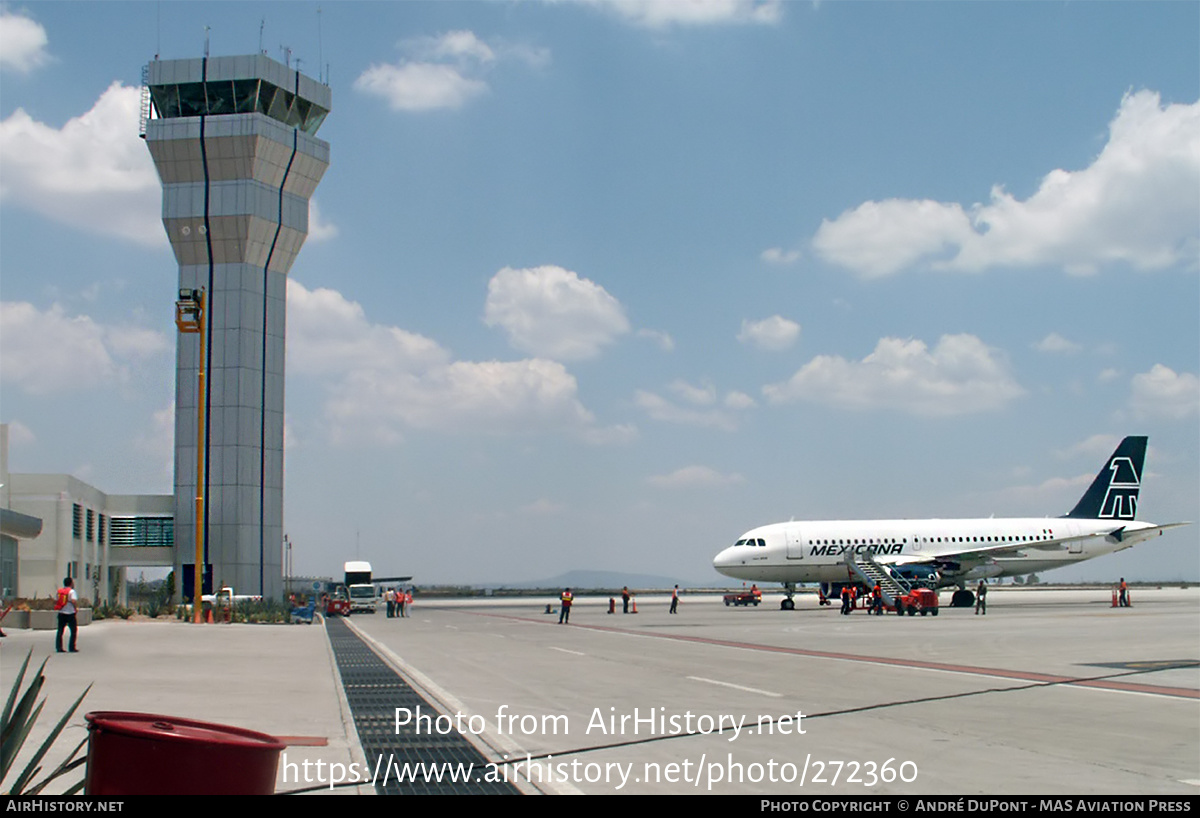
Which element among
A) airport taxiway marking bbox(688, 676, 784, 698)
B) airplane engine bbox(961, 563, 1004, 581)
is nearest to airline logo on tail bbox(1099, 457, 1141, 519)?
airplane engine bbox(961, 563, 1004, 581)

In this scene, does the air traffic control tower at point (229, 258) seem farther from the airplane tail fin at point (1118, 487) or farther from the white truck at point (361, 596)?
the airplane tail fin at point (1118, 487)

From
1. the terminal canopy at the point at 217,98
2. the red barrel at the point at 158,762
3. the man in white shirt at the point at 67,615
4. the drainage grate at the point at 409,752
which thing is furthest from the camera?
the terminal canopy at the point at 217,98

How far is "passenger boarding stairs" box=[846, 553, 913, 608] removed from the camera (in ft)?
161

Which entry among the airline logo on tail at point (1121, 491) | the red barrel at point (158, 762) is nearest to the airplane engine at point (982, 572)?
the airline logo on tail at point (1121, 491)

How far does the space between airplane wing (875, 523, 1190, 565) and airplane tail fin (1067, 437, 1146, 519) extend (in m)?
3.00

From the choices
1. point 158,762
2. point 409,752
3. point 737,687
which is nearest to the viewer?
point 158,762

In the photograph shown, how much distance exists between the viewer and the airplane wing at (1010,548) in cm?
5356

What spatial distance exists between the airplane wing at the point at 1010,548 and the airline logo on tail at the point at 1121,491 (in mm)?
3045

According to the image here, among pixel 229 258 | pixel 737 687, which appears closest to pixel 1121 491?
Answer: pixel 737 687

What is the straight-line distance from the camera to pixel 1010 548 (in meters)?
53.3

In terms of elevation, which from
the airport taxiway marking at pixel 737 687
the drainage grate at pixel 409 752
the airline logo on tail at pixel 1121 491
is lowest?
the airport taxiway marking at pixel 737 687

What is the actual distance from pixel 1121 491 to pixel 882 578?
70.0 feet

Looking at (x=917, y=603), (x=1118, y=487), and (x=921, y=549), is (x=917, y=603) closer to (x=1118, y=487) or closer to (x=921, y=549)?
(x=921, y=549)
